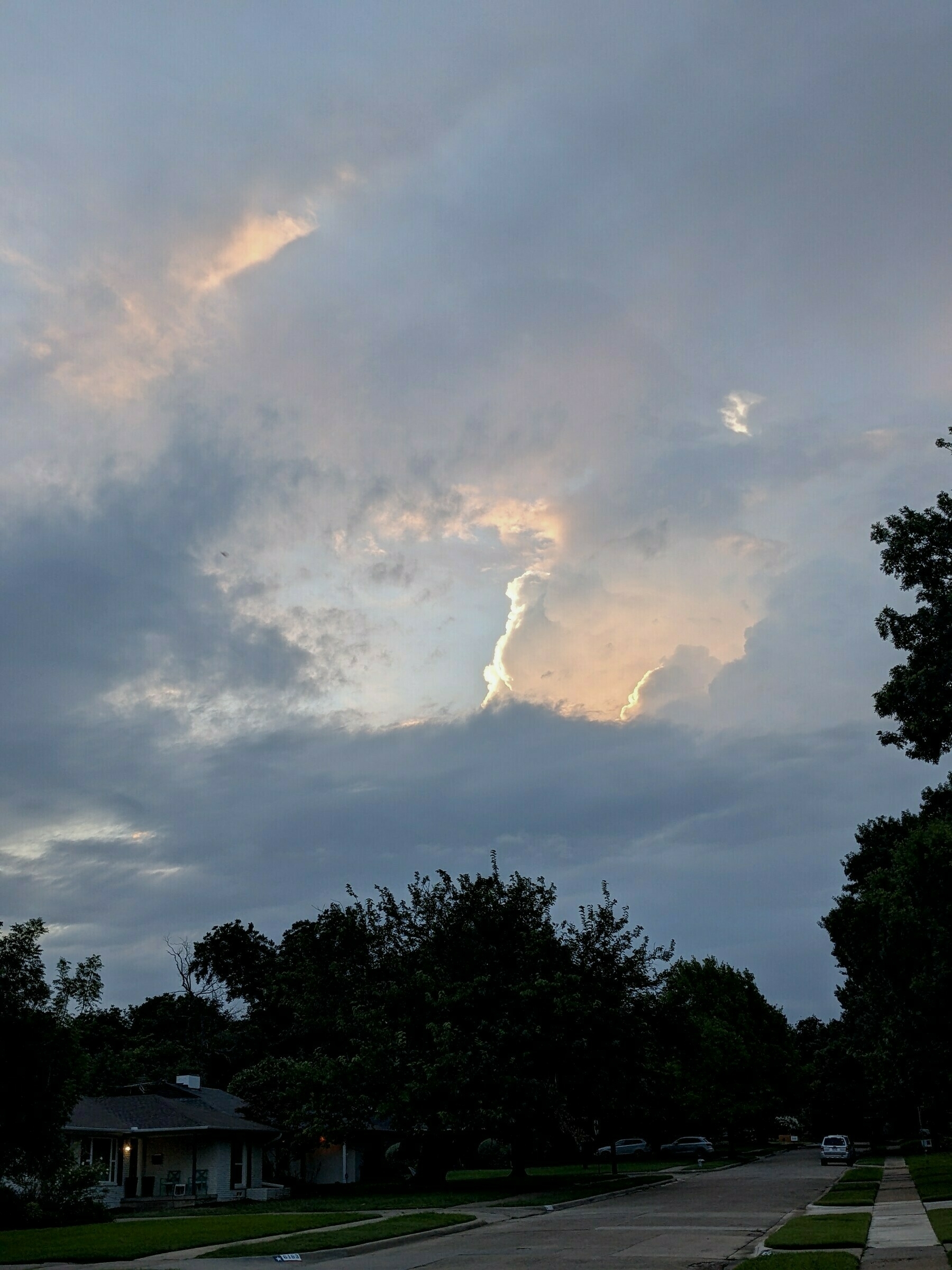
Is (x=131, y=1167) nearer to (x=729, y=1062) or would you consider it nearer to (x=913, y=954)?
(x=913, y=954)

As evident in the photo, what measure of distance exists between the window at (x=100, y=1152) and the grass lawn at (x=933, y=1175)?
28157 mm

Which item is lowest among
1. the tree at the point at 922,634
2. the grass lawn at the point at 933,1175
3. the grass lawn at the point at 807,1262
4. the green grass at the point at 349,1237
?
the grass lawn at the point at 933,1175

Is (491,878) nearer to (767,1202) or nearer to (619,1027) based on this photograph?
(619,1027)

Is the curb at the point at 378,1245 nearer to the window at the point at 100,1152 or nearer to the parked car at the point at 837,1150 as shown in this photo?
the window at the point at 100,1152

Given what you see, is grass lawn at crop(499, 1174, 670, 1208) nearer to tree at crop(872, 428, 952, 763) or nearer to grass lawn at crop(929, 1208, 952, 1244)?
grass lawn at crop(929, 1208, 952, 1244)

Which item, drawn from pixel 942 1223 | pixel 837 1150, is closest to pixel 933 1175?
pixel 942 1223

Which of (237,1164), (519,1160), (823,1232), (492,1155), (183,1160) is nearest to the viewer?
(823,1232)

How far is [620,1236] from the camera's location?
23.1 metres

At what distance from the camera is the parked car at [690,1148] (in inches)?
2977

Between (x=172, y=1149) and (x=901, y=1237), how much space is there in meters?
34.1

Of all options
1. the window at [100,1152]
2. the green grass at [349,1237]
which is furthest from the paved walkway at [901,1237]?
the window at [100,1152]

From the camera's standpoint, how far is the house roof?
4288cm

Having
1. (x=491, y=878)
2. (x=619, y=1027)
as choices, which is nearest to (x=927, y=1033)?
(x=619, y=1027)

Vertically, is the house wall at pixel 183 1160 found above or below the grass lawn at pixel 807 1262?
above
